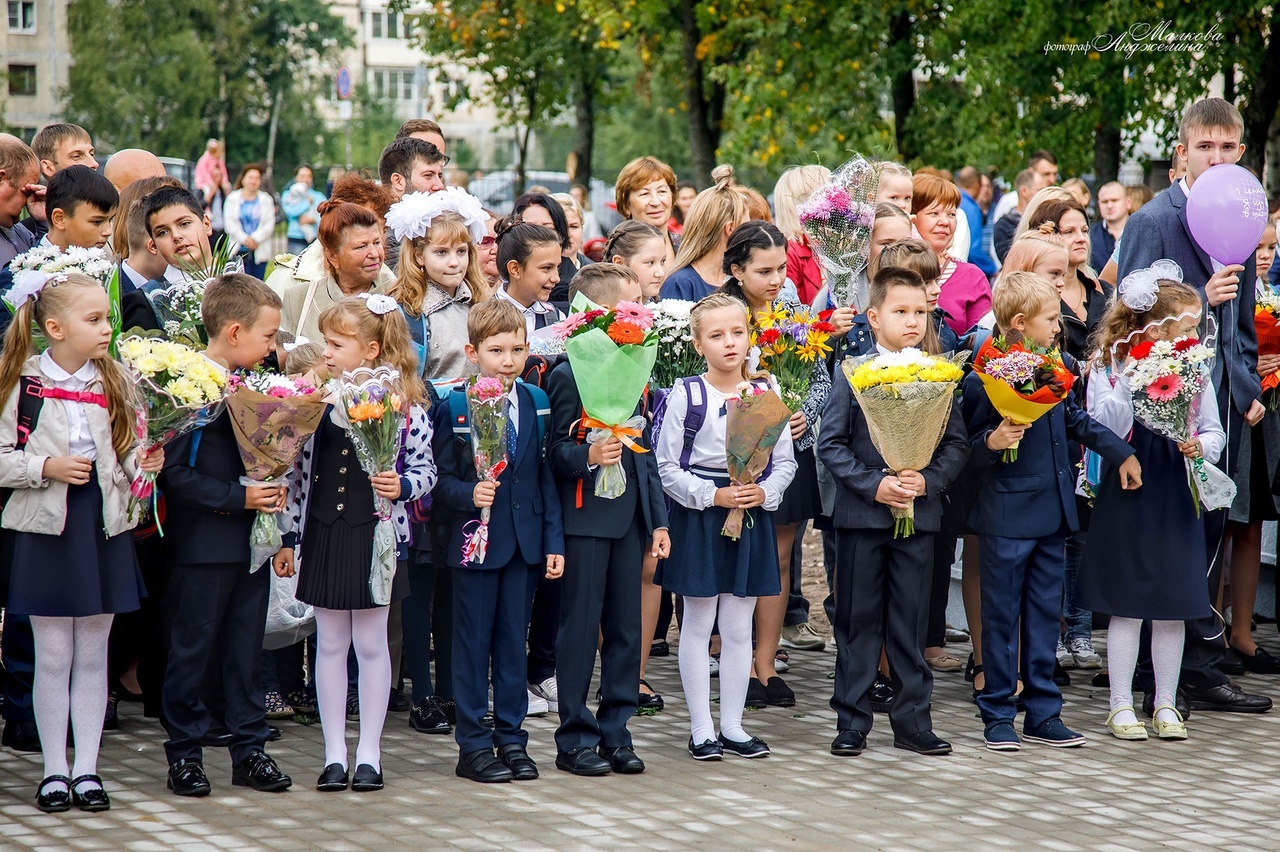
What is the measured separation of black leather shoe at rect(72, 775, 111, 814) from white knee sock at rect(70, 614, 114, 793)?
4 centimetres

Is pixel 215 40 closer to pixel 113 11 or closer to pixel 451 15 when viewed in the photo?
pixel 113 11

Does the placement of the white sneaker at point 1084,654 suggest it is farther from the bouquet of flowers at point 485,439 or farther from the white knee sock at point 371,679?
the white knee sock at point 371,679

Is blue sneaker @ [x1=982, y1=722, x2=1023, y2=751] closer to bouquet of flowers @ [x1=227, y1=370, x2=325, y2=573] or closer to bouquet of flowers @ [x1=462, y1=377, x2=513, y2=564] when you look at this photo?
bouquet of flowers @ [x1=462, y1=377, x2=513, y2=564]

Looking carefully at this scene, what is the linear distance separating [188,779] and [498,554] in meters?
1.38

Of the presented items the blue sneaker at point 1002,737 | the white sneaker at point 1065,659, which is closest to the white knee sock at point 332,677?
the blue sneaker at point 1002,737

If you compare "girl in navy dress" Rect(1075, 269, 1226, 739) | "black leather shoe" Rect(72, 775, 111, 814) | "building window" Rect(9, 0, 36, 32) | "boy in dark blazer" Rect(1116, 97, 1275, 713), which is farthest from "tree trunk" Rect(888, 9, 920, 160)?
"building window" Rect(9, 0, 36, 32)

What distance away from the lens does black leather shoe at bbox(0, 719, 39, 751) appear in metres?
5.97

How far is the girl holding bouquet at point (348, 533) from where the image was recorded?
18.1 feet

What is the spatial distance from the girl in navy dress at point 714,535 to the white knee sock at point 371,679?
1222mm

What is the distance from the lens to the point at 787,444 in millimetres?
6234

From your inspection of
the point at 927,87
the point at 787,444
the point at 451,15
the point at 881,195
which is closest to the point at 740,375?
the point at 787,444

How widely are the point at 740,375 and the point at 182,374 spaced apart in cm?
225

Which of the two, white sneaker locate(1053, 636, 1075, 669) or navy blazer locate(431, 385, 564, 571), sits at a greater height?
navy blazer locate(431, 385, 564, 571)

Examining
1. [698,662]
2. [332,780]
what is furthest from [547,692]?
[332,780]
